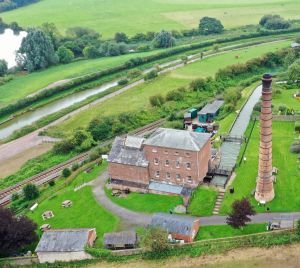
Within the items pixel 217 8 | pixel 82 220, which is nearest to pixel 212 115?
pixel 82 220

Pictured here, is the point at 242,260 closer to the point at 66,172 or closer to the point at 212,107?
the point at 66,172

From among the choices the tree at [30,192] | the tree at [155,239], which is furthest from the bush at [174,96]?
the tree at [155,239]

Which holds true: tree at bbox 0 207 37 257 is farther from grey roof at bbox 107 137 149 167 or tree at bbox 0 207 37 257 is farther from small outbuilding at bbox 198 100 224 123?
small outbuilding at bbox 198 100 224 123

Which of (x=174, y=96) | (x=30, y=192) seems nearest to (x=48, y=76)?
(x=174, y=96)

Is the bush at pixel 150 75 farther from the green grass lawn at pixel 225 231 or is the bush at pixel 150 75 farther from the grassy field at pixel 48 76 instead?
the green grass lawn at pixel 225 231

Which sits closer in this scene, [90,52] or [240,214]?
[240,214]

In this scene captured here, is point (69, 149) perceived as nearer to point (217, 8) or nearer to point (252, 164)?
point (252, 164)

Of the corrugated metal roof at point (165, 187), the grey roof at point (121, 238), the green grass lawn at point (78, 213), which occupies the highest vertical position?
the corrugated metal roof at point (165, 187)
